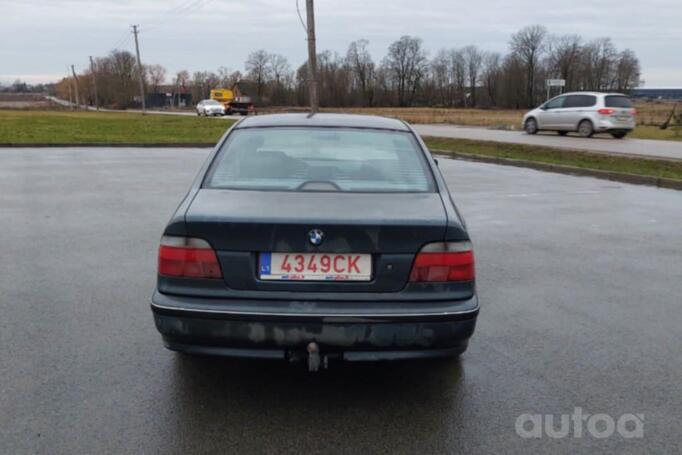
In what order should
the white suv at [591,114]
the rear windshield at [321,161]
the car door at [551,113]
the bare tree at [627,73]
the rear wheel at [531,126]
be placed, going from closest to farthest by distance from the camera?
the rear windshield at [321,161] < the white suv at [591,114] < the car door at [551,113] < the rear wheel at [531,126] < the bare tree at [627,73]

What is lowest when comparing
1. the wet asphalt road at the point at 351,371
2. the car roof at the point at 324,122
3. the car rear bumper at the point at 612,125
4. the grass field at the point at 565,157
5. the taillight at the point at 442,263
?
the grass field at the point at 565,157

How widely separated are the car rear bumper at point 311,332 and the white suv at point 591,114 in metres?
21.5

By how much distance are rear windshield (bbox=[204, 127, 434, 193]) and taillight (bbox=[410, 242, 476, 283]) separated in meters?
0.62

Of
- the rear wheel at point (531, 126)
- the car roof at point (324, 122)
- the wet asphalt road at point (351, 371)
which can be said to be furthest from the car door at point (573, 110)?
the car roof at point (324, 122)

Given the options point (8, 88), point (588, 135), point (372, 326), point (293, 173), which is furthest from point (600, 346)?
point (8, 88)

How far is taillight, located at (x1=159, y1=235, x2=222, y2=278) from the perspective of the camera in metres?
3.04

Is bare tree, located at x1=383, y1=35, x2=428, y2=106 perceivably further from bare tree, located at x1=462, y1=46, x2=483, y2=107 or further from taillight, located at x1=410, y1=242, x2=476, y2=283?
taillight, located at x1=410, y1=242, x2=476, y2=283

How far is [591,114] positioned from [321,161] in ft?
68.8

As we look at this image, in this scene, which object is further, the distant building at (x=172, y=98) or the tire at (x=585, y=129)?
the distant building at (x=172, y=98)

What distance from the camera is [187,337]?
3.02 meters

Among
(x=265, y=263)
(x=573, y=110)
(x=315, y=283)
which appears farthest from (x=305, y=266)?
(x=573, y=110)

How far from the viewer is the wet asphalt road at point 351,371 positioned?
296 centimetres

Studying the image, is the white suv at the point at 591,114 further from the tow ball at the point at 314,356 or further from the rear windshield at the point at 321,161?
the tow ball at the point at 314,356

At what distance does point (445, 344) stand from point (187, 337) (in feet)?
4.13
